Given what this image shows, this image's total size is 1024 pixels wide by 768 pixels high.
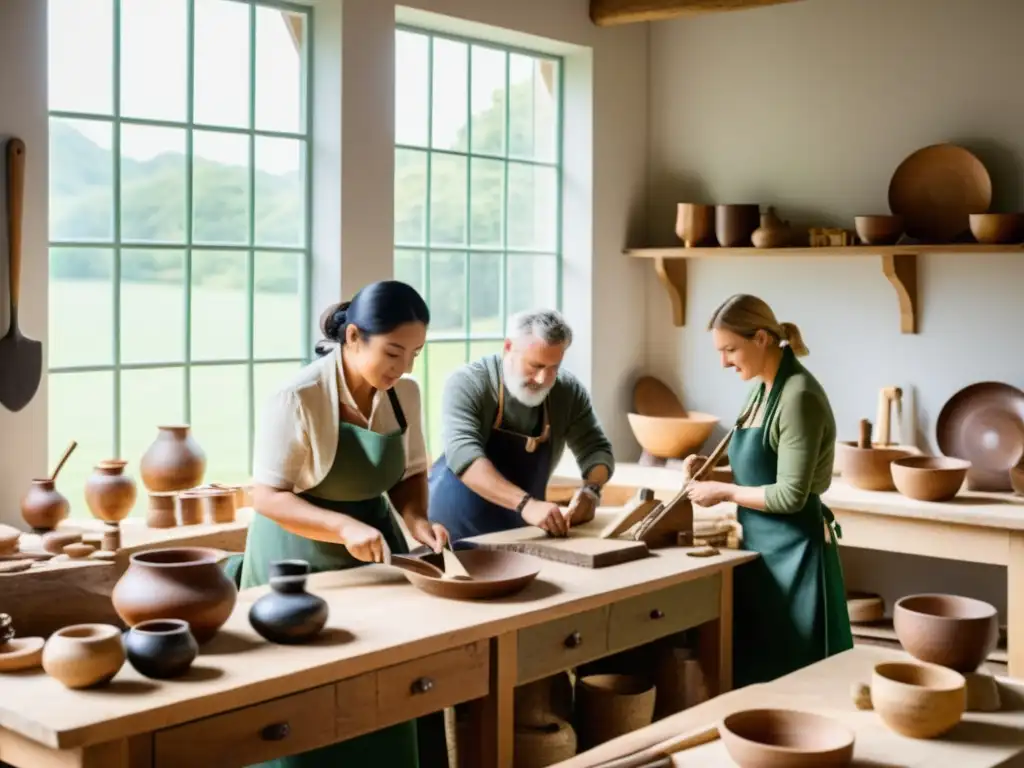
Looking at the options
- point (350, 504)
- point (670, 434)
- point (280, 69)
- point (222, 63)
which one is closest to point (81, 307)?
point (222, 63)

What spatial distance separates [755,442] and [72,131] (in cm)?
246

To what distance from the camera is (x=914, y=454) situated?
5.33 metres

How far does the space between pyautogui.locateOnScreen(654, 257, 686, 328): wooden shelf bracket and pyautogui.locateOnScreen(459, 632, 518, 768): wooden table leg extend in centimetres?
335

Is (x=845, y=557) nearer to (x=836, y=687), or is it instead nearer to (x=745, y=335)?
(x=745, y=335)

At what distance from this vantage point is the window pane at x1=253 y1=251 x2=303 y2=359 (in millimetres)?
4996

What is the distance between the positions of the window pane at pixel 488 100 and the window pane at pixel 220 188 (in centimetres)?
126

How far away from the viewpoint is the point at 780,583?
13.2ft

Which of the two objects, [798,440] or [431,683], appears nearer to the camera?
[431,683]

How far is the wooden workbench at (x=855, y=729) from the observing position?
2.40m

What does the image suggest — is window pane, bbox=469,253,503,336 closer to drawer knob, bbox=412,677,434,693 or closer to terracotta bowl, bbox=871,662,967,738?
drawer knob, bbox=412,677,434,693

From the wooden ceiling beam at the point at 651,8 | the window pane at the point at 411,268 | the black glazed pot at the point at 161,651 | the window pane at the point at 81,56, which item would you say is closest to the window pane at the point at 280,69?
the window pane at the point at 81,56

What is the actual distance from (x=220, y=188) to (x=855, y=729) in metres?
3.19

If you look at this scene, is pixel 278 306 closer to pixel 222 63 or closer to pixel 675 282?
pixel 222 63

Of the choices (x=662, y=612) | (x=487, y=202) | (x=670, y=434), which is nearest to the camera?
(x=662, y=612)
